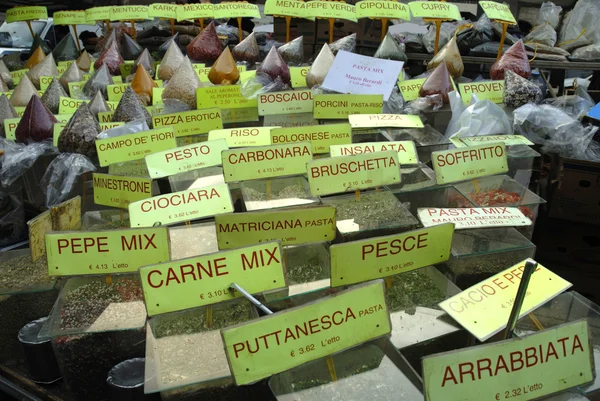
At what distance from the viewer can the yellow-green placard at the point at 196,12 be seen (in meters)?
2.08

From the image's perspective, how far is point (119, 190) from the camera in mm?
1161

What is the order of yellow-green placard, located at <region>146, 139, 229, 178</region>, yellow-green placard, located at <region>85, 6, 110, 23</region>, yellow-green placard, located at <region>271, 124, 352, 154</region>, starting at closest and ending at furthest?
yellow-green placard, located at <region>146, 139, 229, 178</region>
yellow-green placard, located at <region>271, 124, 352, 154</region>
yellow-green placard, located at <region>85, 6, 110, 23</region>

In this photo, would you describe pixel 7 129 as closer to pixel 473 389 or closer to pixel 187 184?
pixel 187 184

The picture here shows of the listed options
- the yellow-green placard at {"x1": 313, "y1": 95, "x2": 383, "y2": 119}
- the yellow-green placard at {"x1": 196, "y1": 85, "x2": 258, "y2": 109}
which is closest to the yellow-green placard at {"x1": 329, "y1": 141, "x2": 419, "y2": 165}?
the yellow-green placard at {"x1": 313, "y1": 95, "x2": 383, "y2": 119}

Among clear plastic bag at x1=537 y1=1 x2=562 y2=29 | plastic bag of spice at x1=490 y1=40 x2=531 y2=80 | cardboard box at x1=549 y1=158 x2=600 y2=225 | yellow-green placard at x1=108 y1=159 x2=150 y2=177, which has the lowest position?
cardboard box at x1=549 y1=158 x2=600 y2=225

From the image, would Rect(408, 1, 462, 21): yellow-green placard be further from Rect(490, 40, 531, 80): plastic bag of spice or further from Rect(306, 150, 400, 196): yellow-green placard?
Rect(306, 150, 400, 196): yellow-green placard

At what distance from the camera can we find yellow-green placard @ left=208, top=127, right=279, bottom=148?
143cm

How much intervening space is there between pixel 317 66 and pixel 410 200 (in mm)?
767

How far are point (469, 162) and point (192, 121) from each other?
79 cm

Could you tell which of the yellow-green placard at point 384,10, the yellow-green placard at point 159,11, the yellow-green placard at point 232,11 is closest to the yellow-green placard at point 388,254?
the yellow-green placard at point 384,10

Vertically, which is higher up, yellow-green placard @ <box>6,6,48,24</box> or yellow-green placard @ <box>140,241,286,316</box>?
yellow-green placard @ <box>6,6,48,24</box>

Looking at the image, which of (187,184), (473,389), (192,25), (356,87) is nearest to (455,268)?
(473,389)

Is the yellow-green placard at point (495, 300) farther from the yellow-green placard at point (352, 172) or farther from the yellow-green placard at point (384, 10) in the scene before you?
the yellow-green placard at point (384, 10)

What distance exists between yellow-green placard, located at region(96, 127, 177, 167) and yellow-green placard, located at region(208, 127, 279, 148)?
0.12 metres
